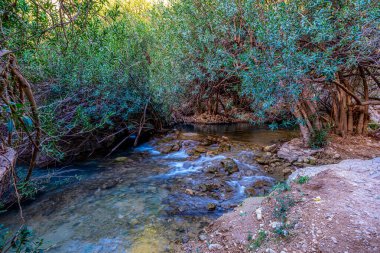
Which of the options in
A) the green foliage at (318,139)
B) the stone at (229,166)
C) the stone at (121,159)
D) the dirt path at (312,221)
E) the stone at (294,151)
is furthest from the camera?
the stone at (121,159)

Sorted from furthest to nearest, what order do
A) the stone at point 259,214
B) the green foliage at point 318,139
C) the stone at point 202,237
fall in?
the green foliage at point 318,139, the stone at point 202,237, the stone at point 259,214

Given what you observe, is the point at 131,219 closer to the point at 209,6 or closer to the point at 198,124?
the point at 209,6

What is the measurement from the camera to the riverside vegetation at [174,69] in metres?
3.83

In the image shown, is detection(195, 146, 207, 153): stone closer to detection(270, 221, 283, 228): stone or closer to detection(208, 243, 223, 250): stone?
detection(208, 243, 223, 250): stone

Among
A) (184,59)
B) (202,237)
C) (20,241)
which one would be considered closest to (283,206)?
(202,237)

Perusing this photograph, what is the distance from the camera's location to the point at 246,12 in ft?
24.6

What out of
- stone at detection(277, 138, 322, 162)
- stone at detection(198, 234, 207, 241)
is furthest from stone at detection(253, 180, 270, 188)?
stone at detection(198, 234, 207, 241)

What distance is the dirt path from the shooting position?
313 cm

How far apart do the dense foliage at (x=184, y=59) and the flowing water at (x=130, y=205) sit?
152cm

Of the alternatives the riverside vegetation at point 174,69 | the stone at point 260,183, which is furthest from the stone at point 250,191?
the stone at point 260,183

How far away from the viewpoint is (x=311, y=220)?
3.55m

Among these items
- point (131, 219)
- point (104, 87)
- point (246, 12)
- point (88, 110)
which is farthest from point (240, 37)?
point (131, 219)

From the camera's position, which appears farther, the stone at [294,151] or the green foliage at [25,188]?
the stone at [294,151]

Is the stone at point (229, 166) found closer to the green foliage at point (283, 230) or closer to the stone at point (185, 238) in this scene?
the stone at point (185, 238)
